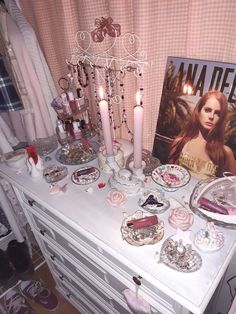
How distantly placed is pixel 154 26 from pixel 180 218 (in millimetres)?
825

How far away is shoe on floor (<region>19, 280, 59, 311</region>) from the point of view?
2111mm

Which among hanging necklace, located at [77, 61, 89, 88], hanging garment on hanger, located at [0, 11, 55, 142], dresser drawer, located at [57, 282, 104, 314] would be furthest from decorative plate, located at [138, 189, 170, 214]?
dresser drawer, located at [57, 282, 104, 314]

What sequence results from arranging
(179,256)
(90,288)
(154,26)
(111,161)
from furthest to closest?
(90,288)
(111,161)
(154,26)
(179,256)

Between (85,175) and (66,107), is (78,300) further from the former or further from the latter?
(66,107)

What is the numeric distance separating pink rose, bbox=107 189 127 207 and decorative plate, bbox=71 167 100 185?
16 centimetres

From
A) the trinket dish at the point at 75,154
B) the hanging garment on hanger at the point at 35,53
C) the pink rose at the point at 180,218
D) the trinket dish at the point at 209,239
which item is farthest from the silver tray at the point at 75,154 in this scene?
the trinket dish at the point at 209,239

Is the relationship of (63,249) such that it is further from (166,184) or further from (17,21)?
(17,21)

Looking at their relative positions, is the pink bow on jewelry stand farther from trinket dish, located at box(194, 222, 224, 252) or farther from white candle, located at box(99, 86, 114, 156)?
trinket dish, located at box(194, 222, 224, 252)

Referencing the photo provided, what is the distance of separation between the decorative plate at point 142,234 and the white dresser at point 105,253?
2 cm

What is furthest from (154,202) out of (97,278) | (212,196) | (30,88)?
(30,88)

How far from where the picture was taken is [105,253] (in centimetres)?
114

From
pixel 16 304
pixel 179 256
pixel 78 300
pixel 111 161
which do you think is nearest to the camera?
pixel 179 256

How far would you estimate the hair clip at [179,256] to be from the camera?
923 millimetres

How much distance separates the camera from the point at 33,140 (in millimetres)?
1708
